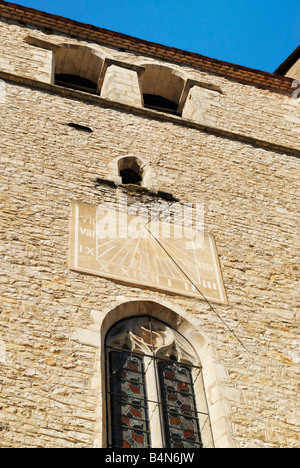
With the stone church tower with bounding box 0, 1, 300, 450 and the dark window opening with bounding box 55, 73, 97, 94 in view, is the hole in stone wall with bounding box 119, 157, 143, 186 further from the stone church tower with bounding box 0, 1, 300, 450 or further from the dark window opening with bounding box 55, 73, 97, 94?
the dark window opening with bounding box 55, 73, 97, 94

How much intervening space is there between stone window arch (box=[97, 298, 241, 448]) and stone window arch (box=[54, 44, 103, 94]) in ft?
17.3

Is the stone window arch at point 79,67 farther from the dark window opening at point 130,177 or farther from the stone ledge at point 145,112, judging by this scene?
the dark window opening at point 130,177

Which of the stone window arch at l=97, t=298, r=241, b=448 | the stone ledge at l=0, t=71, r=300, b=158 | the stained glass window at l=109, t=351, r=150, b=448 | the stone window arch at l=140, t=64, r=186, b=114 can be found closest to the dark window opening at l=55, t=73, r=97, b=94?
the stone window arch at l=140, t=64, r=186, b=114

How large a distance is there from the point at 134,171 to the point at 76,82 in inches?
118

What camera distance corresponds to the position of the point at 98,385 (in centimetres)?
625

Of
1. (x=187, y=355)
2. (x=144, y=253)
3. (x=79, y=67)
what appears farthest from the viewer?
(x=79, y=67)

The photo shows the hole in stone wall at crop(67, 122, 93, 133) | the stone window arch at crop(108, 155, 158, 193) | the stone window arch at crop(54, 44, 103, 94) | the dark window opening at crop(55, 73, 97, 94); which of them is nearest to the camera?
the stone window arch at crop(108, 155, 158, 193)

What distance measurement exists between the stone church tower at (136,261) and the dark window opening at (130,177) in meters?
0.04

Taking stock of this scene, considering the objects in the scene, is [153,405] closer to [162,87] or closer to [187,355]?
[187,355]

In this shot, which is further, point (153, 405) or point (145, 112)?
point (145, 112)

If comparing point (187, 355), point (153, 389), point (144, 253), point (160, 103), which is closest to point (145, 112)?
point (160, 103)

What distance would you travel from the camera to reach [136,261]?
771 centimetres

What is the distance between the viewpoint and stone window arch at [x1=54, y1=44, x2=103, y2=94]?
11.8m
